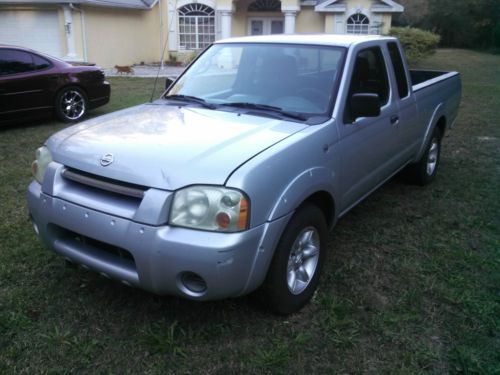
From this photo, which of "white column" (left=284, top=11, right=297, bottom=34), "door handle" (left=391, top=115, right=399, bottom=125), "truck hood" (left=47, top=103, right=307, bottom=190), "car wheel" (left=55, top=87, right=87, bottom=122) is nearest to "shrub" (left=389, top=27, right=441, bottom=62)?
"white column" (left=284, top=11, right=297, bottom=34)

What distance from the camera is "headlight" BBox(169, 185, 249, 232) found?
2.60 meters

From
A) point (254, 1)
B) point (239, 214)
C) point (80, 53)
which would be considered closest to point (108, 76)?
point (80, 53)

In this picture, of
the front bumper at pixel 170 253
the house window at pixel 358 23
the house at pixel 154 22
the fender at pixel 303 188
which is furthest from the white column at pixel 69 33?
the fender at pixel 303 188

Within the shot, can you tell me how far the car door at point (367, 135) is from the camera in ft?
12.1

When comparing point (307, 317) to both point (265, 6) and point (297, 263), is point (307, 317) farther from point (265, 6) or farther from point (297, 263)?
point (265, 6)

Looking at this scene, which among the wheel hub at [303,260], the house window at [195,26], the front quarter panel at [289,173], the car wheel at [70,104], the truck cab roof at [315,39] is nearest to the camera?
the front quarter panel at [289,173]

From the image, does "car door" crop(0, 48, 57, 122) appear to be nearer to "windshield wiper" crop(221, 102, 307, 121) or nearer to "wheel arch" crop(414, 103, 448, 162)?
"windshield wiper" crop(221, 102, 307, 121)

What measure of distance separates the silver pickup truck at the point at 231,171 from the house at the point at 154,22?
55.8 feet

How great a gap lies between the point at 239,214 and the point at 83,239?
1069mm

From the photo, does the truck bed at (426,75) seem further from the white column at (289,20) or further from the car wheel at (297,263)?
the white column at (289,20)

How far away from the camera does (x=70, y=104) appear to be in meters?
9.41

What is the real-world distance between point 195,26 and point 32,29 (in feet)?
25.9

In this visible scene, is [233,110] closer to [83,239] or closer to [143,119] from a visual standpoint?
[143,119]

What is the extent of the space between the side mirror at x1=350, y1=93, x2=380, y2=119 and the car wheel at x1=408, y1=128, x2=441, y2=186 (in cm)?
233
